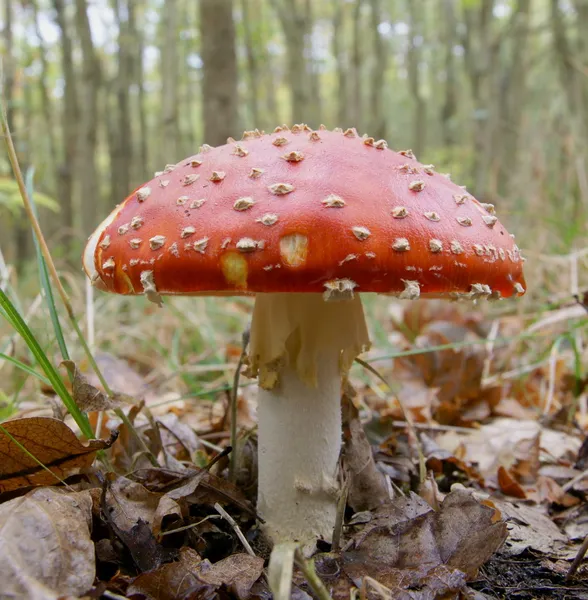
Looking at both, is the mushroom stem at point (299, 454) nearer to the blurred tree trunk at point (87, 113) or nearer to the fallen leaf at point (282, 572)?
the fallen leaf at point (282, 572)

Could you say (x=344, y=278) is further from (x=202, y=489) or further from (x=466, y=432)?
(x=466, y=432)

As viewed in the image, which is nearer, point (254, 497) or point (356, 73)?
point (254, 497)

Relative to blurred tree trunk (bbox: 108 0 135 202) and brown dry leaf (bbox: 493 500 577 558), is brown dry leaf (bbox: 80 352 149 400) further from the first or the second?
blurred tree trunk (bbox: 108 0 135 202)

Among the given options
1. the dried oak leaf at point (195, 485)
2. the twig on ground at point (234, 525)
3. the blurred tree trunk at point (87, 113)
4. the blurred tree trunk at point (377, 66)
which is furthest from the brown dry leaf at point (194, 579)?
the blurred tree trunk at point (377, 66)

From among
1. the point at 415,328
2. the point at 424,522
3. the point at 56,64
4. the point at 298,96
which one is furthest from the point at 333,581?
the point at 56,64

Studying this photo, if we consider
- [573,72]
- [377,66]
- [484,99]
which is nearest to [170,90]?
[573,72]

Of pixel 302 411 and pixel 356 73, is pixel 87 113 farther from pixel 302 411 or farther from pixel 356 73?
pixel 302 411
